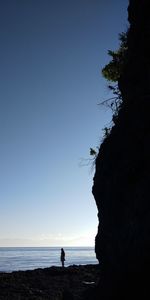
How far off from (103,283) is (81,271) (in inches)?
990

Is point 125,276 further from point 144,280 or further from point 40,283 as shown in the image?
point 40,283

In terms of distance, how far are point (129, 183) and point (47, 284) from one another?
20308 mm

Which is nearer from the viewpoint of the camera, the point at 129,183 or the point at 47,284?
the point at 129,183

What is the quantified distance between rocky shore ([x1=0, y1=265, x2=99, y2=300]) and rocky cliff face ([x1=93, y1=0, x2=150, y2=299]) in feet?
14.2

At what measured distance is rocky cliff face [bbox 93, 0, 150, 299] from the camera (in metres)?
15.9

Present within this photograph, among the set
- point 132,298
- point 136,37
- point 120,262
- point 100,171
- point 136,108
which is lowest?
point 132,298

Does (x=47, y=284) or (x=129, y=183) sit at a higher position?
(x=129, y=183)

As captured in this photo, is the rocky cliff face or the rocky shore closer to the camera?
the rocky cliff face

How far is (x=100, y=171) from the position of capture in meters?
20.3

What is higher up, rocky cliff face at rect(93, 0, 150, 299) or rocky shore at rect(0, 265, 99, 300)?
rocky cliff face at rect(93, 0, 150, 299)

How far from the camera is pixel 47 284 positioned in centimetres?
3503

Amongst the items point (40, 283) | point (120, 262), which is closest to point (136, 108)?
point (120, 262)

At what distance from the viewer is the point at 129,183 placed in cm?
1748

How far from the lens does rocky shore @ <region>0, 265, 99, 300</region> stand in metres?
29.4
